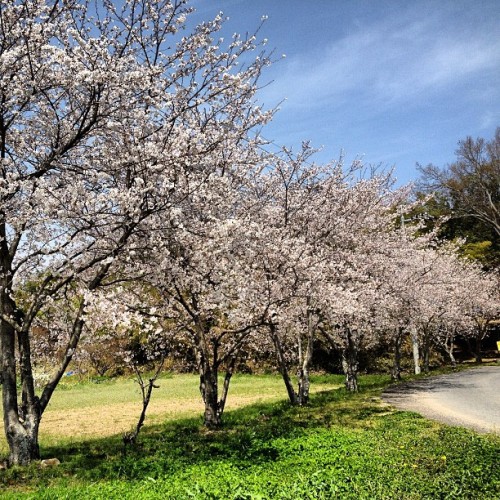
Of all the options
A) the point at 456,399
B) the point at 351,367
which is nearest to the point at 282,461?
the point at 456,399

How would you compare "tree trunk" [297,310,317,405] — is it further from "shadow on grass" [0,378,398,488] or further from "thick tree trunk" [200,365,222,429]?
"thick tree trunk" [200,365,222,429]

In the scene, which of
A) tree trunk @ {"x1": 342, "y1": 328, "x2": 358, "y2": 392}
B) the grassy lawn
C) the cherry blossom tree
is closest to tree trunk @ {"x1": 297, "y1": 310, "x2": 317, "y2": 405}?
the grassy lawn

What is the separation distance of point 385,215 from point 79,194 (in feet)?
56.9

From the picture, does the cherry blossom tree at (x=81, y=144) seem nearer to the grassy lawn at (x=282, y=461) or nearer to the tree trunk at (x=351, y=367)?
the grassy lawn at (x=282, y=461)

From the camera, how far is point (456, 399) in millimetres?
14789

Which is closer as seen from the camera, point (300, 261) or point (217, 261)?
point (217, 261)

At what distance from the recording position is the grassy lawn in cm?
604

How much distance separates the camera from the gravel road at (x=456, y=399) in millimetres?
11133

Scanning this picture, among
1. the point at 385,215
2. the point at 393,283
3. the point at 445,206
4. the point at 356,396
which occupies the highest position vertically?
the point at 445,206

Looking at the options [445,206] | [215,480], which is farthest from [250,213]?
[445,206]

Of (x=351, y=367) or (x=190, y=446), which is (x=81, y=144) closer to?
(x=190, y=446)

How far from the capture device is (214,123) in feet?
35.3

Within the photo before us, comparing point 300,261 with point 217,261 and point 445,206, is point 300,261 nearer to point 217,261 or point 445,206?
point 217,261

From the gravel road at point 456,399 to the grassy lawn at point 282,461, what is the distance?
0.95m
